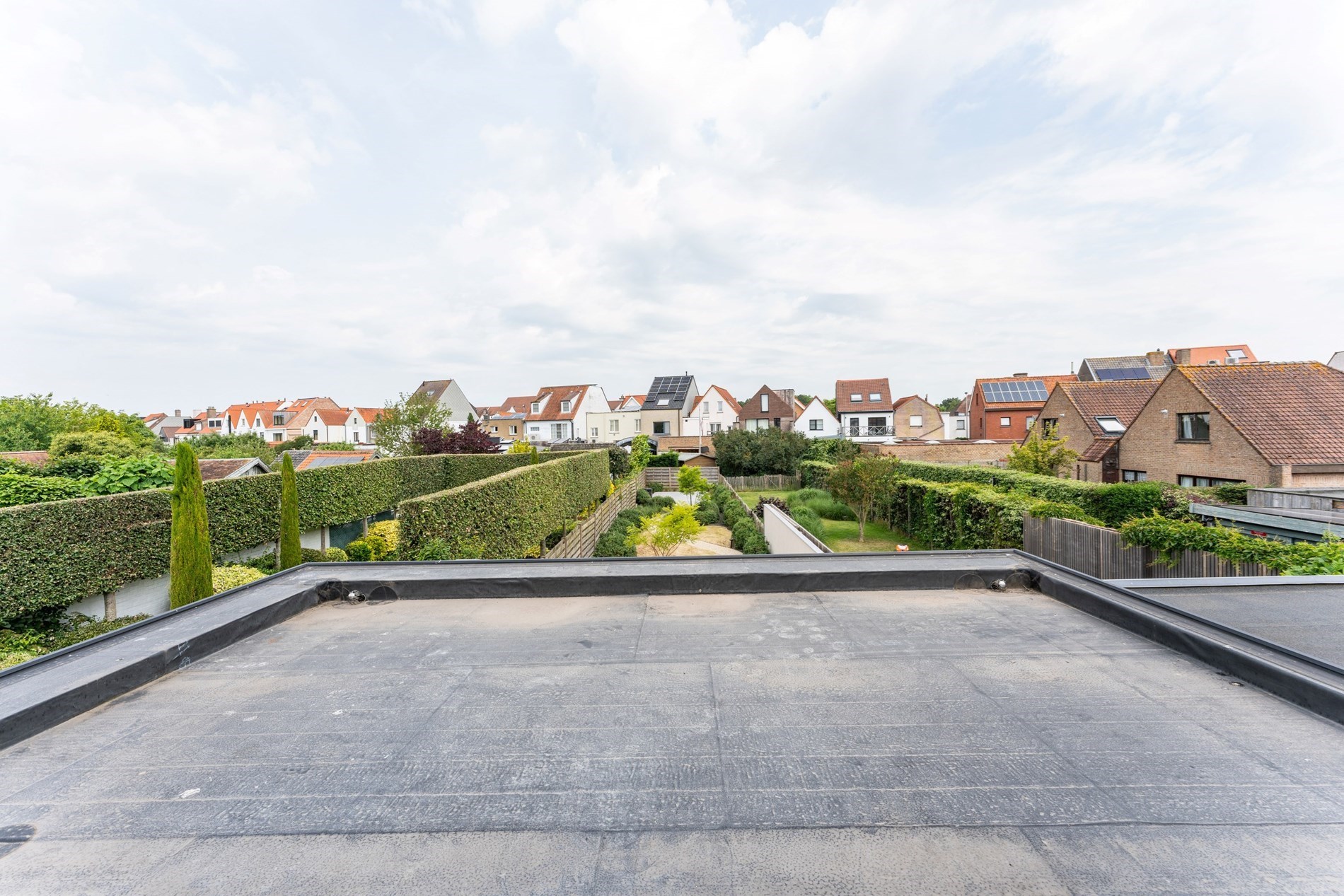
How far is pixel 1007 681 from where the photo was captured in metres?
2.99

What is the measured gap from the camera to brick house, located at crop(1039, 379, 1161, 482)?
2291 cm

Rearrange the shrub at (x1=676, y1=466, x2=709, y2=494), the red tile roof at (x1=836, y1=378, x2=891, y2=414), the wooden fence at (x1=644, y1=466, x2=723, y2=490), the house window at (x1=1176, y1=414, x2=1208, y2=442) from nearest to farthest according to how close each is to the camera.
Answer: the house window at (x1=1176, y1=414, x2=1208, y2=442) < the shrub at (x1=676, y1=466, x2=709, y2=494) < the wooden fence at (x1=644, y1=466, x2=723, y2=490) < the red tile roof at (x1=836, y1=378, x2=891, y2=414)

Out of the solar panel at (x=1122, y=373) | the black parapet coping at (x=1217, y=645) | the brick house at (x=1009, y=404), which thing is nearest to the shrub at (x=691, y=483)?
the brick house at (x=1009, y=404)

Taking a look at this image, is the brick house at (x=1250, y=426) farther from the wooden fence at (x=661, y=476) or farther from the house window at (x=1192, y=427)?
the wooden fence at (x=661, y=476)

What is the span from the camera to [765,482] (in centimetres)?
3906

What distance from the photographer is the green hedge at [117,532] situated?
10133 mm

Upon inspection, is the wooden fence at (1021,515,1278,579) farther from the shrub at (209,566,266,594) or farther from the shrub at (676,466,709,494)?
the shrub at (676,466,709,494)

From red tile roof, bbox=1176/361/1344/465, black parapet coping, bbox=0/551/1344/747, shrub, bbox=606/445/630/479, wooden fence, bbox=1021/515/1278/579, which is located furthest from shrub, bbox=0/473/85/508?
red tile roof, bbox=1176/361/1344/465

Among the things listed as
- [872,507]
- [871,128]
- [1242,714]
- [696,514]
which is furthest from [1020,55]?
[696,514]

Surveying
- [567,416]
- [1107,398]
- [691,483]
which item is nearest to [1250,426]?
[1107,398]

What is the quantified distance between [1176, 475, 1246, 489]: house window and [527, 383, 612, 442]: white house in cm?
4362

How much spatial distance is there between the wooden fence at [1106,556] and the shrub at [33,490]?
19.2 metres

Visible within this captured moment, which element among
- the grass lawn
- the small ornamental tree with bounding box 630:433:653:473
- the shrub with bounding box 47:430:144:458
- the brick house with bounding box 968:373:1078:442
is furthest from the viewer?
the brick house with bounding box 968:373:1078:442

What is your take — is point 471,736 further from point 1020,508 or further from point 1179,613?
point 1020,508
